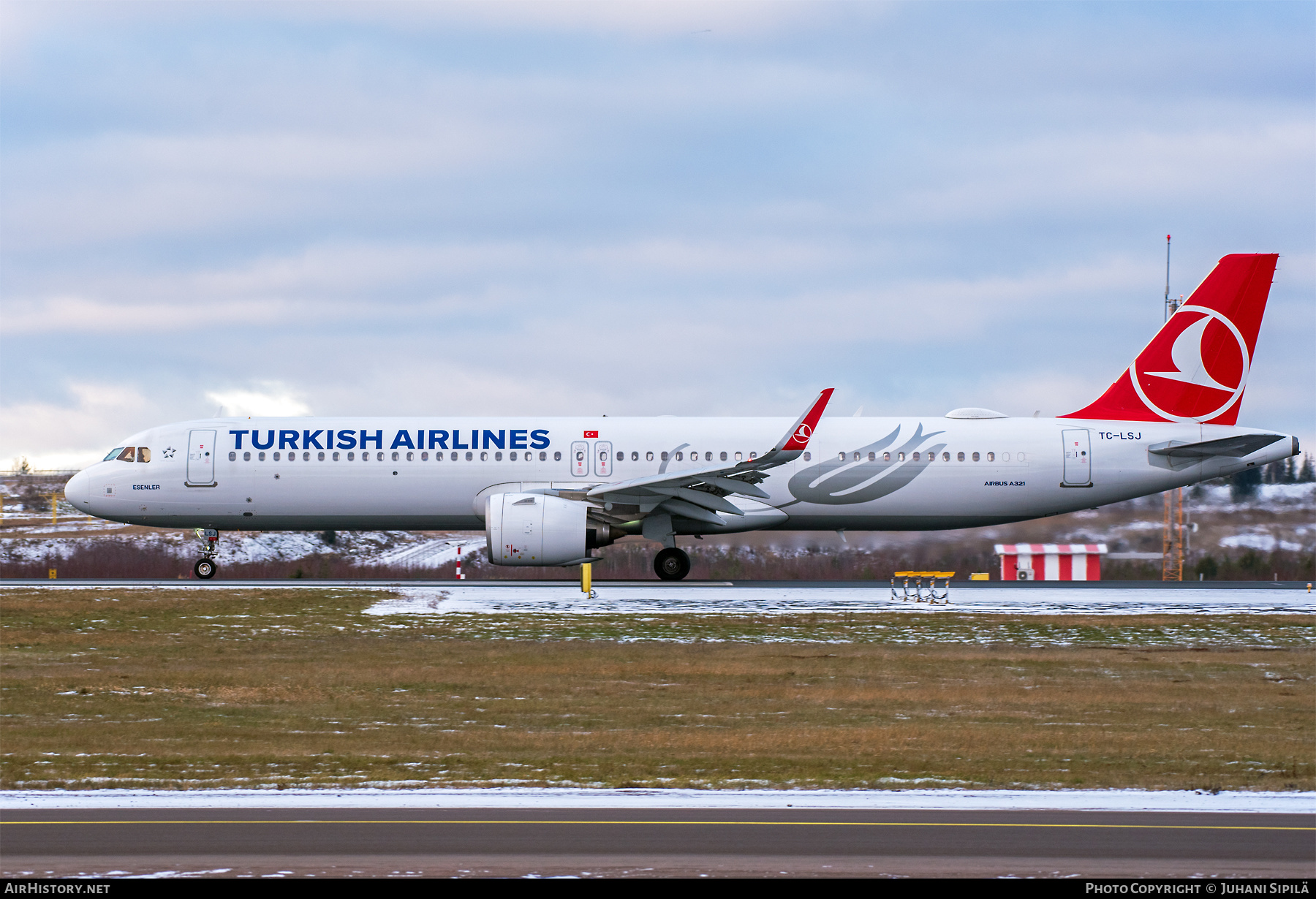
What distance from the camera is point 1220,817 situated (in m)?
9.43

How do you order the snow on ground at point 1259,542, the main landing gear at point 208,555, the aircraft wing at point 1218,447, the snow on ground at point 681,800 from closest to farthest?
the snow on ground at point 681,800 < the aircraft wing at point 1218,447 < the main landing gear at point 208,555 < the snow on ground at point 1259,542

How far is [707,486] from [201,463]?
38.9 ft

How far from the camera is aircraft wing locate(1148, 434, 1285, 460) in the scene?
30422 mm

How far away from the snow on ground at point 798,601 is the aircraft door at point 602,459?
322cm

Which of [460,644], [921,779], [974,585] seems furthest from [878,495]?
[921,779]

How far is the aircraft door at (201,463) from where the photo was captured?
30.8 metres

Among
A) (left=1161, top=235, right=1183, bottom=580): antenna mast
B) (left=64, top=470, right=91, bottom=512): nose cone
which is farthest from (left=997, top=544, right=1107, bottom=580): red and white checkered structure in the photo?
(left=64, top=470, right=91, bottom=512): nose cone

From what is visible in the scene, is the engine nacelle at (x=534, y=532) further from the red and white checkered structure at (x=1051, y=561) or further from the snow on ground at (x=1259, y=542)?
the snow on ground at (x=1259, y=542)

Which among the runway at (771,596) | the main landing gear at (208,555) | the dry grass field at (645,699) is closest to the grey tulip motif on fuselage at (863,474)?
the runway at (771,596)

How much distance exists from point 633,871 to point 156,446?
26361 millimetres

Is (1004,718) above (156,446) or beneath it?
beneath

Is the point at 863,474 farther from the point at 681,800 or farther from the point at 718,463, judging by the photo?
the point at 681,800

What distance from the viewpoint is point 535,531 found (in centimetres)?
2805

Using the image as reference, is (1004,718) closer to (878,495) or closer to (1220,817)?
(1220,817)
